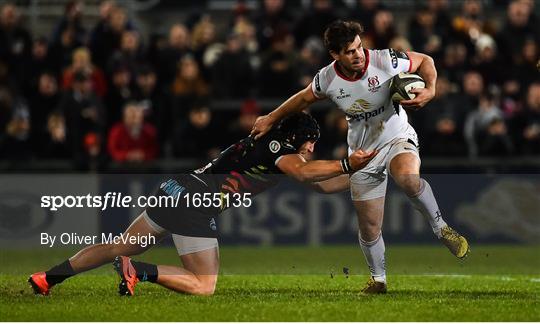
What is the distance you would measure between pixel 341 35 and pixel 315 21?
8650 mm

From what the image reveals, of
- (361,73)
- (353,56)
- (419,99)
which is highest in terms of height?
(353,56)

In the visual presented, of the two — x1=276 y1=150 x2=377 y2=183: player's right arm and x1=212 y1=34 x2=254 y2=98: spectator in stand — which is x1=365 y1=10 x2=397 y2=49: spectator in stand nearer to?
x1=212 y1=34 x2=254 y2=98: spectator in stand

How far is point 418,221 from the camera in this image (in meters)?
15.1

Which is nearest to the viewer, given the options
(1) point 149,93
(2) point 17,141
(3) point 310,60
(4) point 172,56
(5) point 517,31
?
(2) point 17,141

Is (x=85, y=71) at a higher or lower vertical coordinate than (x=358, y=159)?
lower

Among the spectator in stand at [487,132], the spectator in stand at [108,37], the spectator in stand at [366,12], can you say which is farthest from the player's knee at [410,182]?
the spectator in stand at [108,37]

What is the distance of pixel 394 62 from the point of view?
10.5 meters

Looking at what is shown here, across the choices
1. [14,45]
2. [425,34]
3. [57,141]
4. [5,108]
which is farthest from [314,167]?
[14,45]

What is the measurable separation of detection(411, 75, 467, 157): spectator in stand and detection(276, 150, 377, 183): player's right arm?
23.9 ft

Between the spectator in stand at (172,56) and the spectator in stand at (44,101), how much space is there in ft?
5.16

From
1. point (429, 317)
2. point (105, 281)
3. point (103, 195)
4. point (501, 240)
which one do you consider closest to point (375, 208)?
point (429, 317)

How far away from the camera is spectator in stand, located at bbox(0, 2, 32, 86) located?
734 inches

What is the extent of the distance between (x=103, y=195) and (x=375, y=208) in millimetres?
4305

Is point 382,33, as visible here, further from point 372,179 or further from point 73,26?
point 372,179
